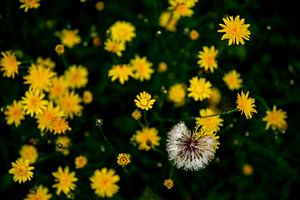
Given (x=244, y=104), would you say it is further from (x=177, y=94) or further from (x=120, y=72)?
(x=120, y=72)

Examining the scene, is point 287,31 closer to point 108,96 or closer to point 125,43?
point 125,43

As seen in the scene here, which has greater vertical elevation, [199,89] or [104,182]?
[199,89]

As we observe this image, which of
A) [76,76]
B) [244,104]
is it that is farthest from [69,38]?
[244,104]

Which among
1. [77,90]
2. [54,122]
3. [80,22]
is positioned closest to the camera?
[54,122]

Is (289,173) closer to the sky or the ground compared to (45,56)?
closer to the ground

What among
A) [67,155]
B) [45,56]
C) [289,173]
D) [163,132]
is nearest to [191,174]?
[163,132]

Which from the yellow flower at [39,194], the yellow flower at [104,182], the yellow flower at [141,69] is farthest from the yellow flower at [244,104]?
the yellow flower at [39,194]

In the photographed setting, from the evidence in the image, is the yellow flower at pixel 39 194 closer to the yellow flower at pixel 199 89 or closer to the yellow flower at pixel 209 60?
the yellow flower at pixel 199 89
